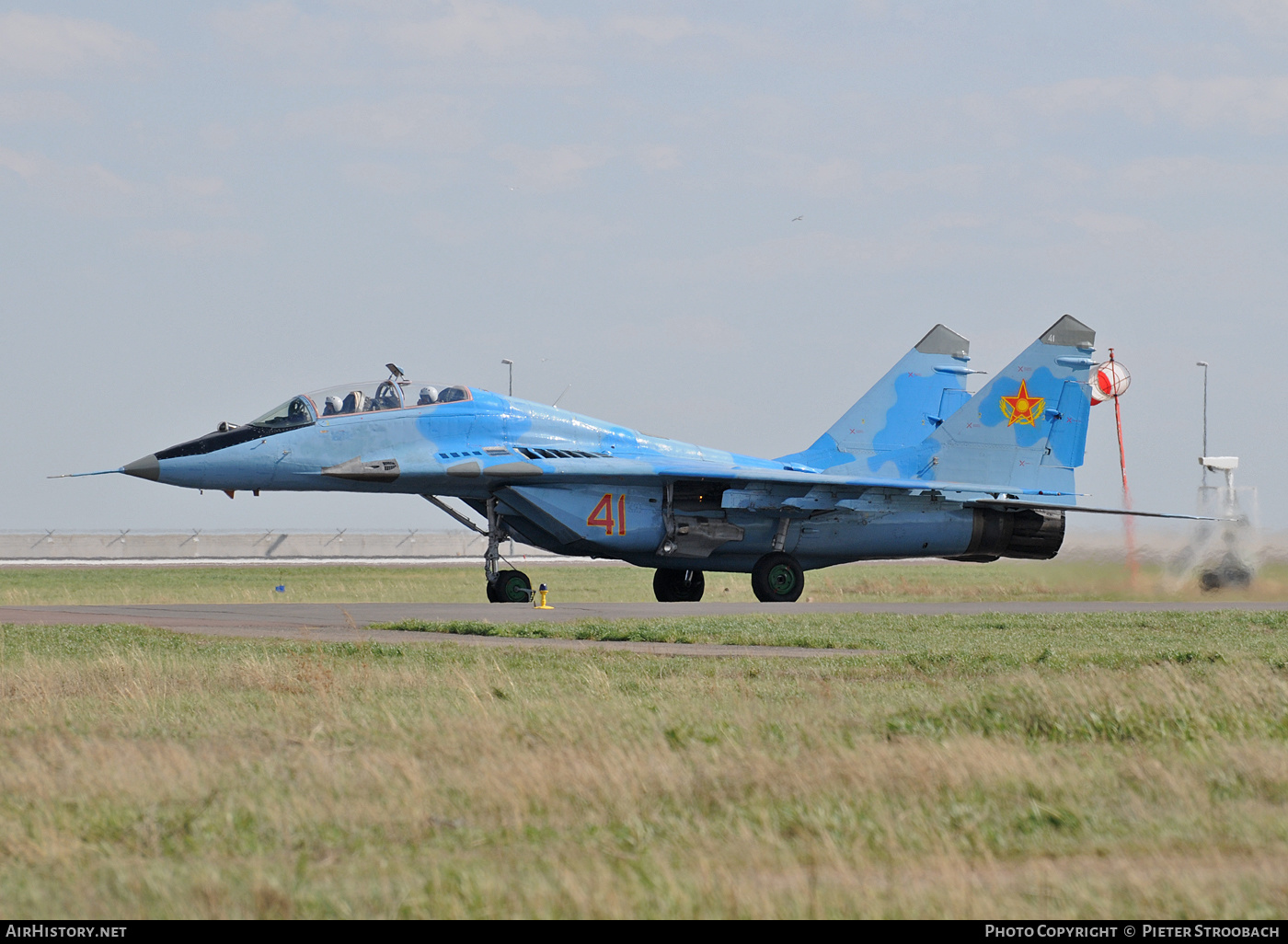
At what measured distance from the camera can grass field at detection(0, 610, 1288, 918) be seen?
5512 mm

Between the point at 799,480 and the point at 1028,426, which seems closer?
the point at 799,480

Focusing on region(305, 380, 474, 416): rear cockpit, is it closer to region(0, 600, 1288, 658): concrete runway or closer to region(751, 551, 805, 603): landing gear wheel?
region(0, 600, 1288, 658): concrete runway

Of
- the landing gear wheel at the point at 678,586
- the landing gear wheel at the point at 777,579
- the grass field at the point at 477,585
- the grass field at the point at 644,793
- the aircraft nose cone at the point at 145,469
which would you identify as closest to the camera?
the grass field at the point at 644,793

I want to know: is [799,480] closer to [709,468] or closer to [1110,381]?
A: [709,468]

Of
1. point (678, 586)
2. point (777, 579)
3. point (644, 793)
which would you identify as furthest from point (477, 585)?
point (644, 793)

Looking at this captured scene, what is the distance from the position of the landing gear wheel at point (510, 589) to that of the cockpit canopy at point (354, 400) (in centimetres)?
342

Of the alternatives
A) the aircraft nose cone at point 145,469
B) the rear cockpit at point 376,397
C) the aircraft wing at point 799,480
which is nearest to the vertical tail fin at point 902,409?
the aircraft wing at point 799,480

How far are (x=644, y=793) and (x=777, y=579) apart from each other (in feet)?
64.7

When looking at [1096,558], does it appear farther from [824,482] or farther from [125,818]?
[125,818]

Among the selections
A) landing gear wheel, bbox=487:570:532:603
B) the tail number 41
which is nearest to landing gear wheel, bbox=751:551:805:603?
the tail number 41

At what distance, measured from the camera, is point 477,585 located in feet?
139

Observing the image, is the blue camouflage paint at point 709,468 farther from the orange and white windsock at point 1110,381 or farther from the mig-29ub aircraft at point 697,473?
the orange and white windsock at point 1110,381

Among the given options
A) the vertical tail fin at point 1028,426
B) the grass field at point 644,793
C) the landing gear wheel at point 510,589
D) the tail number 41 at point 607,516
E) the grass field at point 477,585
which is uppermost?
the vertical tail fin at point 1028,426

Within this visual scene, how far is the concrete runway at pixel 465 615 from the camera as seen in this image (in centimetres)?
1622
